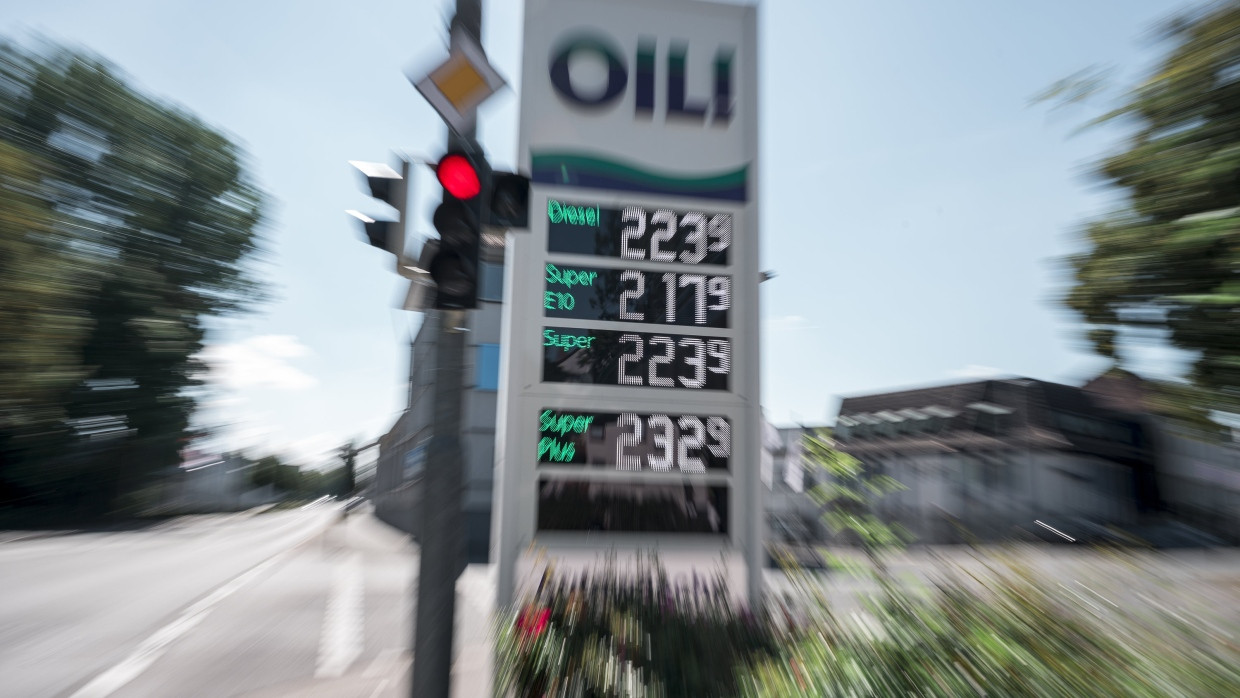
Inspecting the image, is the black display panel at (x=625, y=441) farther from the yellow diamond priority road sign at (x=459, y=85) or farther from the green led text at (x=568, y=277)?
the yellow diamond priority road sign at (x=459, y=85)

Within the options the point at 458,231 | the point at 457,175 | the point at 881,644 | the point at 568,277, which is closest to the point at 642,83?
the point at 568,277

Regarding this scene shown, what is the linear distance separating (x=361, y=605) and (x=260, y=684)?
467 centimetres

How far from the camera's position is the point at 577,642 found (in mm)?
4531

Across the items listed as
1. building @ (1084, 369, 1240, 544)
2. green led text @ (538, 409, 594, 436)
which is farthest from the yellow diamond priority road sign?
building @ (1084, 369, 1240, 544)

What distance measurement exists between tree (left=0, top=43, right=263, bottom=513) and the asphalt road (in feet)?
43.9

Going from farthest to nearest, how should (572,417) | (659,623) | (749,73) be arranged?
(749,73) < (572,417) < (659,623)

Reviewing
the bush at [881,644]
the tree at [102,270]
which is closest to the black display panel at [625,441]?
the bush at [881,644]

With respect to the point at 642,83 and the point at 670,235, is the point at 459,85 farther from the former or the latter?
the point at 642,83

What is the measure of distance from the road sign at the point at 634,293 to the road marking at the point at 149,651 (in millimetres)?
3679

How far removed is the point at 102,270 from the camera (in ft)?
108

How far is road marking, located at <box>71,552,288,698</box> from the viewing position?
6.55 m

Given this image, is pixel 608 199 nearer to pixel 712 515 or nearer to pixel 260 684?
pixel 712 515

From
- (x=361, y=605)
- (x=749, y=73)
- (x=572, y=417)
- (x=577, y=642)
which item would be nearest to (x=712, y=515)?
(x=572, y=417)

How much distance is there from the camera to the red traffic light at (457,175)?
415 cm
